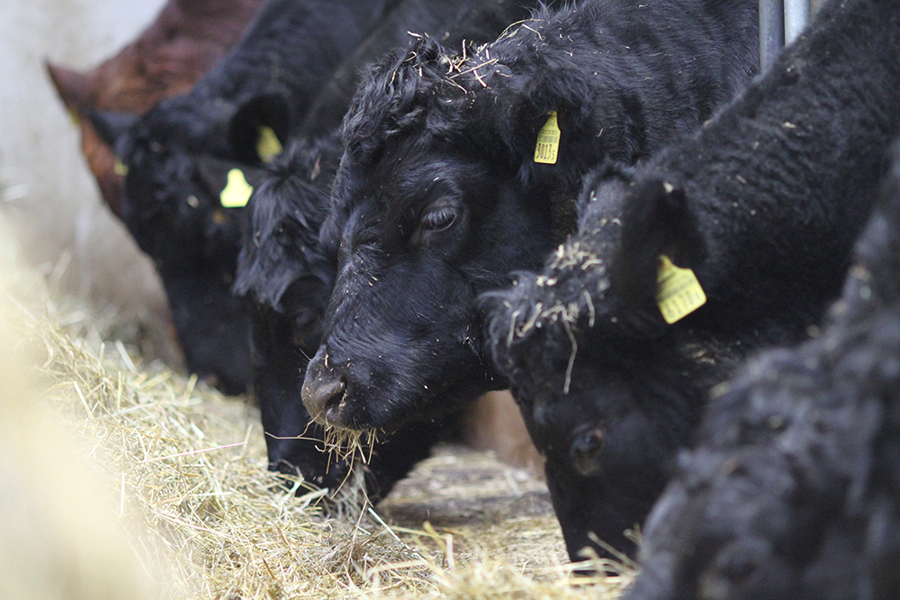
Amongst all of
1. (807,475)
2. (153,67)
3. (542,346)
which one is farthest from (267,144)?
(807,475)

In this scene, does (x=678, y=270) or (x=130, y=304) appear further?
(x=130, y=304)

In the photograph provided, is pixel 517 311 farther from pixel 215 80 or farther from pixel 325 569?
pixel 215 80

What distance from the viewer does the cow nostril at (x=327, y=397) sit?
326 cm

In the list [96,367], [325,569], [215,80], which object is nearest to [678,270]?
[325,569]

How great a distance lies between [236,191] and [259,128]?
2.36 feet

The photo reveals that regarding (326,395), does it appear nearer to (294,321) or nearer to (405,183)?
(405,183)

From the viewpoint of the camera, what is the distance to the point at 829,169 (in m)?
2.66

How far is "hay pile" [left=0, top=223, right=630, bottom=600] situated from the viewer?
2.71 meters

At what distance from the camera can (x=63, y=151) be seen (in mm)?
8695

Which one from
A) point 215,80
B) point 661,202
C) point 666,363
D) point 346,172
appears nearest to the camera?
point 661,202

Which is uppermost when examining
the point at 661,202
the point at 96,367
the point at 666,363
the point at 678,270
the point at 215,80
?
the point at 661,202

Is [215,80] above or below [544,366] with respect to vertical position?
Answer: below

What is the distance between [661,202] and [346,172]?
1.59 metres

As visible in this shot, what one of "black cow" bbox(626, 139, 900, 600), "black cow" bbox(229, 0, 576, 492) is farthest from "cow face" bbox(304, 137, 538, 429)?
"black cow" bbox(626, 139, 900, 600)
